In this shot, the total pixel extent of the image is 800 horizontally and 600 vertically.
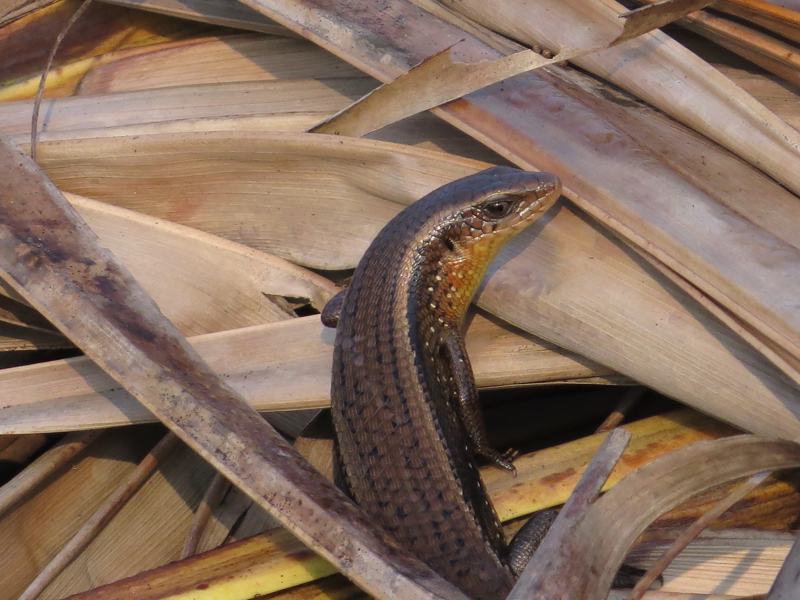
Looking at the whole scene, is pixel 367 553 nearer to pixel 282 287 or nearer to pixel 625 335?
pixel 625 335

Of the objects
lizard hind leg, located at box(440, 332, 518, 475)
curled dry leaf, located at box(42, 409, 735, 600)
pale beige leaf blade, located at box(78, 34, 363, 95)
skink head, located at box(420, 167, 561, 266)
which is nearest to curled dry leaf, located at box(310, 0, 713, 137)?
skink head, located at box(420, 167, 561, 266)

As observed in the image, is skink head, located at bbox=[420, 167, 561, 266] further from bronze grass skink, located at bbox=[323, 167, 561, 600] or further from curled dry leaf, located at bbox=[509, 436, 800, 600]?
curled dry leaf, located at bbox=[509, 436, 800, 600]

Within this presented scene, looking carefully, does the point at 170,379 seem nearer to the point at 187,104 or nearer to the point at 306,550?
the point at 306,550

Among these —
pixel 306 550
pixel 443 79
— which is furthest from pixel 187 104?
pixel 306 550

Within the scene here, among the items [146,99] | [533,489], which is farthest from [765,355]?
[146,99]

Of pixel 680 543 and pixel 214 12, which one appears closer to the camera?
A: pixel 680 543

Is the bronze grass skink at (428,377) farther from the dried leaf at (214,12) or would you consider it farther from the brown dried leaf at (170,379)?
the dried leaf at (214,12)
